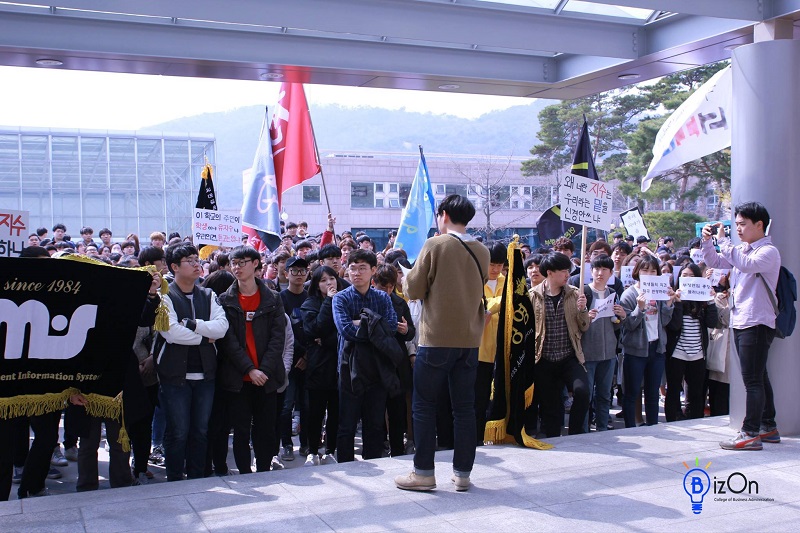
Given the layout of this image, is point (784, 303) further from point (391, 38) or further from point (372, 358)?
point (391, 38)

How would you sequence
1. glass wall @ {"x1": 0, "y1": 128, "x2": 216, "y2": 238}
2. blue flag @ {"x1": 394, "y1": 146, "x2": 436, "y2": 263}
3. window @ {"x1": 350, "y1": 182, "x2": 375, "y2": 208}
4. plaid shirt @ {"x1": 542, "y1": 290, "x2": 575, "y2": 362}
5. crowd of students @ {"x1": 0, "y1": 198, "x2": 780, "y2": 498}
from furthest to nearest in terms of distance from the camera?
window @ {"x1": 350, "y1": 182, "x2": 375, "y2": 208} < glass wall @ {"x1": 0, "y1": 128, "x2": 216, "y2": 238} < blue flag @ {"x1": 394, "y1": 146, "x2": 436, "y2": 263} < plaid shirt @ {"x1": 542, "y1": 290, "x2": 575, "y2": 362} < crowd of students @ {"x1": 0, "y1": 198, "x2": 780, "y2": 498}

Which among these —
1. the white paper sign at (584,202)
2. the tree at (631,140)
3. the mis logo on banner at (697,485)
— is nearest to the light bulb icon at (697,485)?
the mis logo on banner at (697,485)

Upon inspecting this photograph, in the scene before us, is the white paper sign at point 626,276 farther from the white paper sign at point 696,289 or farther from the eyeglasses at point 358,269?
the eyeglasses at point 358,269

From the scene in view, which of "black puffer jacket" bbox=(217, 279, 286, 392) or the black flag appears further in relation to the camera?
the black flag

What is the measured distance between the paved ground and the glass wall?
25.8 metres

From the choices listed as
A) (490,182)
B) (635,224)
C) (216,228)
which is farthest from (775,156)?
(490,182)

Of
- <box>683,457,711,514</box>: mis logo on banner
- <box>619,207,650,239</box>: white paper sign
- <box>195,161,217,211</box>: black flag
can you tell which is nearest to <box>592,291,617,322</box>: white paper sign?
<box>683,457,711,514</box>: mis logo on banner

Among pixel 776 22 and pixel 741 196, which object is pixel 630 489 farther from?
pixel 776 22

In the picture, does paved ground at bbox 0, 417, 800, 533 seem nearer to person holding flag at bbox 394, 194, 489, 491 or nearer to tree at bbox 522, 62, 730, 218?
person holding flag at bbox 394, 194, 489, 491

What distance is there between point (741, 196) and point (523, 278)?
2083mm

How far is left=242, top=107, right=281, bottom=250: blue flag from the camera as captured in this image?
1186cm

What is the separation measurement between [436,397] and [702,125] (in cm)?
453

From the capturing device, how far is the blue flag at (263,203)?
38.9ft

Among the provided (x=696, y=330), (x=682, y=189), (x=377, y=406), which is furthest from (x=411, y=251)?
(x=682, y=189)
